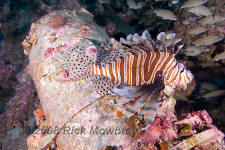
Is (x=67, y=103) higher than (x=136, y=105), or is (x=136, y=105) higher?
(x=136, y=105)

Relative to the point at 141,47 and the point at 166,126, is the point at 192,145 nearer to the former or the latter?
the point at 166,126

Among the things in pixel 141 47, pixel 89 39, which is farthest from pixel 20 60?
pixel 141 47

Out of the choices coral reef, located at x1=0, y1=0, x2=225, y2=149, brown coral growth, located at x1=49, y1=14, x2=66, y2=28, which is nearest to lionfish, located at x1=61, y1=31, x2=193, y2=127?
coral reef, located at x1=0, y1=0, x2=225, y2=149

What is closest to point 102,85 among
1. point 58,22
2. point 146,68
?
point 146,68

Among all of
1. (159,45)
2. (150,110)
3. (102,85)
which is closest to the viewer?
(150,110)

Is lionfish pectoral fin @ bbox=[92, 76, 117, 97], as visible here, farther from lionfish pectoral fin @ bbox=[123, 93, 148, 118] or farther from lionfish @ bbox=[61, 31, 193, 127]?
lionfish pectoral fin @ bbox=[123, 93, 148, 118]

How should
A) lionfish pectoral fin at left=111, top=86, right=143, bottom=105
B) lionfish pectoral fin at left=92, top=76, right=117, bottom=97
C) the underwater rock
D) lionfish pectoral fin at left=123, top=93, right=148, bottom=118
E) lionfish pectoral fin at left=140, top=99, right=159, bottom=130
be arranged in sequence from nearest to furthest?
lionfish pectoral fin at left=140, top=99, right=159, bottom=130
lionfish pectoral fin at left=123, top=93, right=148, bottom=118
lionfish pectoral fin at left=111, top=86, right=143, bottom=105
the underwater rock
lionfish pectoral fin at left=92, top=76, right=117, bottom=97

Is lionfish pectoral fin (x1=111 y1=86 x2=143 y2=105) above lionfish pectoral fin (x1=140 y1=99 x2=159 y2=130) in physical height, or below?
above

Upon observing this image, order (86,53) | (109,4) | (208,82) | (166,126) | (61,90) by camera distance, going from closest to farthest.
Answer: (166,126) < (86,53) < (61,90) < (208,82) < (109,4)

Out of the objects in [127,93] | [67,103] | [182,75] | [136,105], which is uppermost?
[182,75]

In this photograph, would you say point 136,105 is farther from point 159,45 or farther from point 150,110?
point 159,45

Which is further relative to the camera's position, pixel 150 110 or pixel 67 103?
pixel 67 103

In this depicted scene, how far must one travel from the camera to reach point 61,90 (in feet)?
9.86

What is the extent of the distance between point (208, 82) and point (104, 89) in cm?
382
